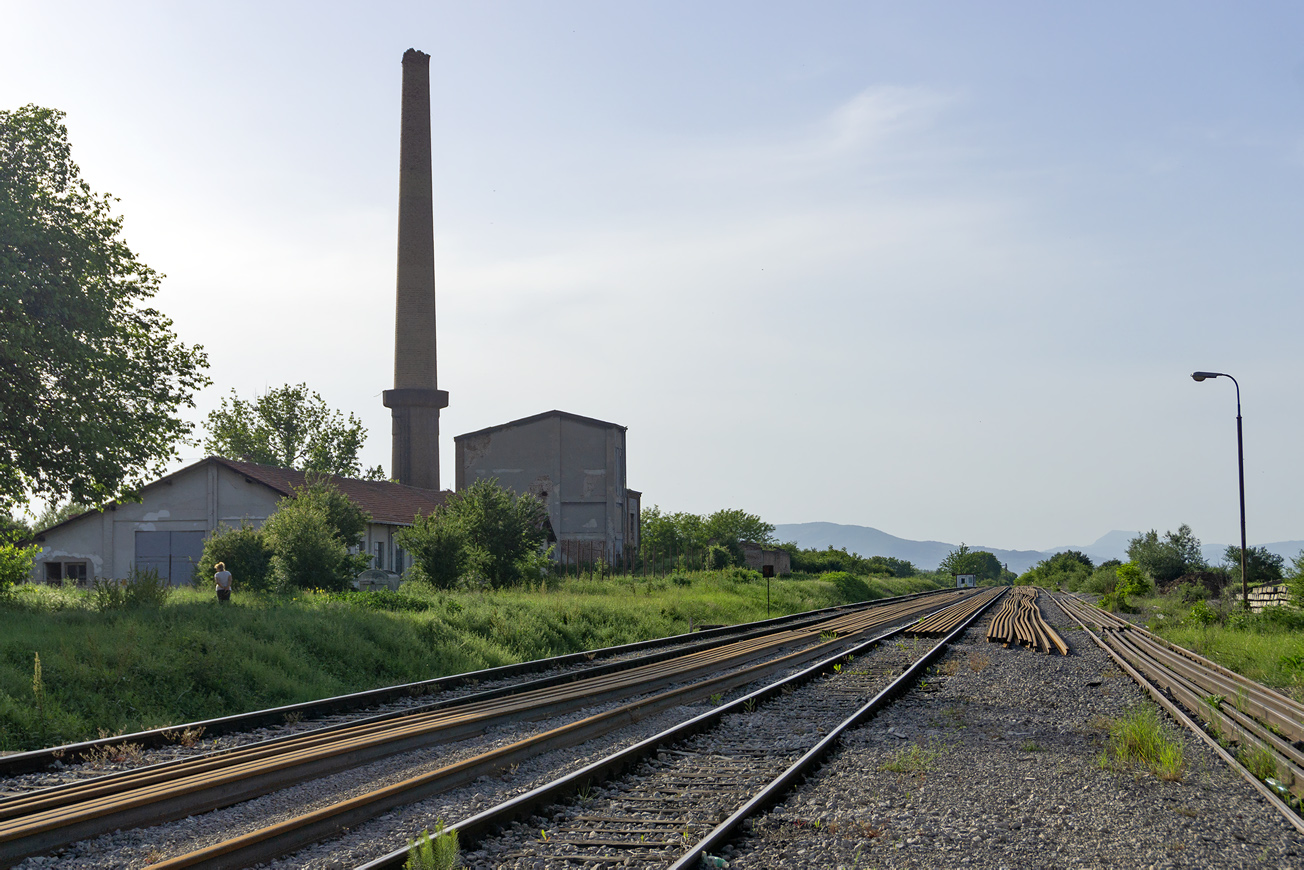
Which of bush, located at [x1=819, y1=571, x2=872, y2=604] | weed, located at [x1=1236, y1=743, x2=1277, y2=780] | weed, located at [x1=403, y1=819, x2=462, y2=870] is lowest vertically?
bush, located at [x1=819, y1=571, x2=872, y2=604]

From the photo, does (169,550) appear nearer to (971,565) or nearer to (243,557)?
(243,557)

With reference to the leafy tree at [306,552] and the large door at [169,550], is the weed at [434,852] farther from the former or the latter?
the large door at [169,550]

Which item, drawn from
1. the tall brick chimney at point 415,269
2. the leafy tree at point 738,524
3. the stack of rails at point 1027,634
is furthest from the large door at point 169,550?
the leafy tree at point 738,524

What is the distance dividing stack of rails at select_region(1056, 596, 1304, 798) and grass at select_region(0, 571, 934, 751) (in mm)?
10519

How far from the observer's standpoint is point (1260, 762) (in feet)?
Answer: 28.7

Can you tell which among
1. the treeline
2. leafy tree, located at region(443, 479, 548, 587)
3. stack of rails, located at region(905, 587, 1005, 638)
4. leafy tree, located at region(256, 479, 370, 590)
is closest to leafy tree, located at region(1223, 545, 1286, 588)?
the treeline

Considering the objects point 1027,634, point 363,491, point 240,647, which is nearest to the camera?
point 240,647

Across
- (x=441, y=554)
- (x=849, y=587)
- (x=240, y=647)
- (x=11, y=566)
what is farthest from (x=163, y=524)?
(x=849, y=587)

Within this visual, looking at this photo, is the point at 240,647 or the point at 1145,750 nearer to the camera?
the point at 1145,750

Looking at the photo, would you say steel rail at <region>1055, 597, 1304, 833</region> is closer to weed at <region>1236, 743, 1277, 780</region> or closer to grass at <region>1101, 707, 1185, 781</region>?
weed at <region>1236, 743, 1277, 780</region>

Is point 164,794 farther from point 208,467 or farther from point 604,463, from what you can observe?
point 604,463

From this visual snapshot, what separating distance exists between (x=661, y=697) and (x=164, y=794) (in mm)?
6543

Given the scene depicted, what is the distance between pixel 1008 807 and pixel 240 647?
35.9 ft

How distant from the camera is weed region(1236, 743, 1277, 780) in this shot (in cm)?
855
